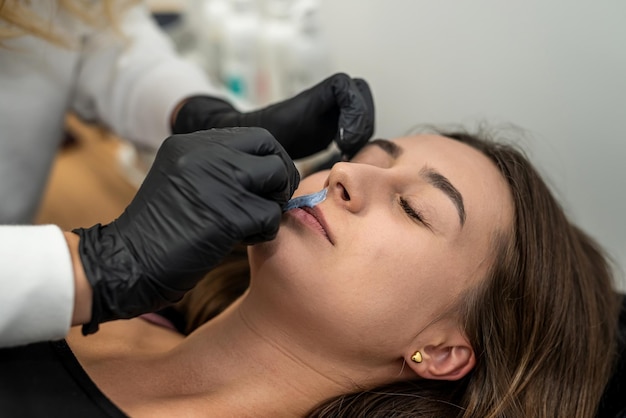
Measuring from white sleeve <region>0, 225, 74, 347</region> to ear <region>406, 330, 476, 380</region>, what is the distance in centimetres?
54

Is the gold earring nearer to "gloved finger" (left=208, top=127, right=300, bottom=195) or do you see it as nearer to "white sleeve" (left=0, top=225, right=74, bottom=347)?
"gloved finger" (left=208, top=127, right=300, bottom=195)

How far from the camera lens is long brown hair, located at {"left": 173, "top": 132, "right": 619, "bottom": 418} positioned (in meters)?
1.08

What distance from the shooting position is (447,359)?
3.59 ft

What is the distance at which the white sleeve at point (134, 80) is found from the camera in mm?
1527

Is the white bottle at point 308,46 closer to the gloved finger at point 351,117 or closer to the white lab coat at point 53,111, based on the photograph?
the white lab coat at point 53,111

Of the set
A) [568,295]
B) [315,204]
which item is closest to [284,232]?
[315,204]

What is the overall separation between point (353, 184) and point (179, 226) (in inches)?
11.2

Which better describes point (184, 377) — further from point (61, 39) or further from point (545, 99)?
point (545, 99)

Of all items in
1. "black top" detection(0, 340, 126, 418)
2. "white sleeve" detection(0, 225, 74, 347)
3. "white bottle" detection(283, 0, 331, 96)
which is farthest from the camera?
"white bottle" detection(283, 0, 331, 96)

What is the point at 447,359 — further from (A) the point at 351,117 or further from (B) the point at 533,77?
(B) the point at 533,77

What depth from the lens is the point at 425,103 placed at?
164cm

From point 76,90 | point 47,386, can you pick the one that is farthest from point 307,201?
point 76,90

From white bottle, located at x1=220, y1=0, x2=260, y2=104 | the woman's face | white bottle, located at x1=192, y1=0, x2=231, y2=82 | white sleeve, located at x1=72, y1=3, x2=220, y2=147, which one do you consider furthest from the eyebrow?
white bottle, located at x1=192, y1=0, x2=231, y2=82

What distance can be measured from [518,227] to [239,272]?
0.58 m
